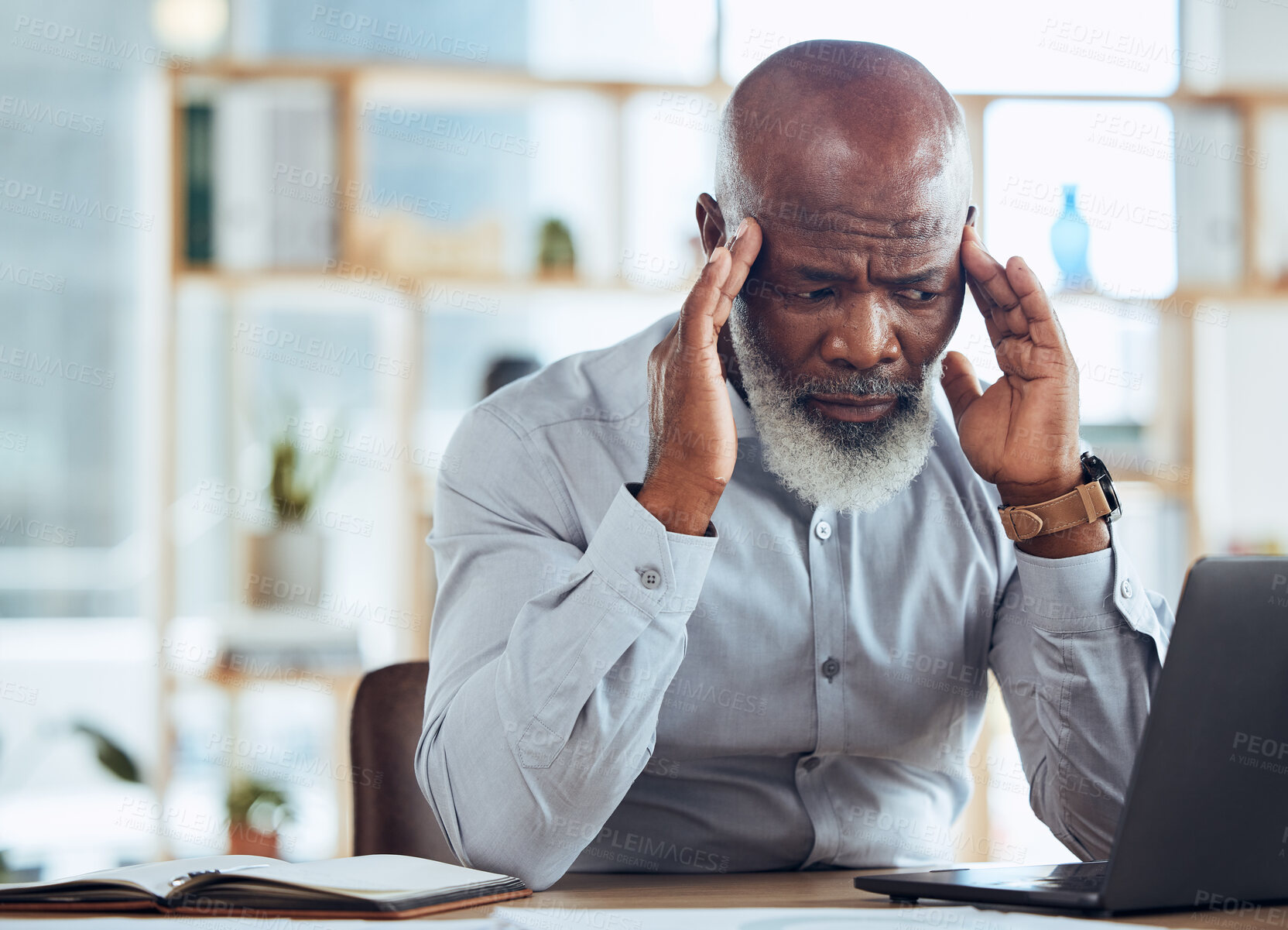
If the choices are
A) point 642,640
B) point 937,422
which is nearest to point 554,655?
point 642,640

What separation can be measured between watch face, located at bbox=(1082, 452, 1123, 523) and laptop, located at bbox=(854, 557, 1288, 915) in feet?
1.04

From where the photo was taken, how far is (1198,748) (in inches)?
31.1

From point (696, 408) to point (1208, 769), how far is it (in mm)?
517

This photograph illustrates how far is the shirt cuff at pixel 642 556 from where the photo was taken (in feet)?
3.40

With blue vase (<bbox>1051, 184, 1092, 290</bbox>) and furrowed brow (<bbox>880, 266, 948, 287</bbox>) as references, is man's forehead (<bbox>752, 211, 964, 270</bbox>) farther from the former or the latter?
blue vase (<bbox>1051, 184, 1092, 290</bbox>)

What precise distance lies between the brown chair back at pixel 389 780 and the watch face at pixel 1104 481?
2.50 ft

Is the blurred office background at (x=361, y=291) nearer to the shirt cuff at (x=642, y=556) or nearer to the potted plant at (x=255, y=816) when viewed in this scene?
the potted plant at (x=255, y=816)

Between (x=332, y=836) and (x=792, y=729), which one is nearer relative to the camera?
(x=792, y=729)

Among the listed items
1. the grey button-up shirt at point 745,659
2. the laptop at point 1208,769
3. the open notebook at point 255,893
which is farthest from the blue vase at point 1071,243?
the open notebook at point 255,893

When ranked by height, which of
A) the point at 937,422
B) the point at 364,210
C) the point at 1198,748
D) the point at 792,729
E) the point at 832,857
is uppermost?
the point at 364,210

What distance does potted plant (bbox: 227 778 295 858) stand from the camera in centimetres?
284

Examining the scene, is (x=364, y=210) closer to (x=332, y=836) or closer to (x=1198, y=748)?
(x=332, y=836)

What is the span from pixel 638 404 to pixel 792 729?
0.40m

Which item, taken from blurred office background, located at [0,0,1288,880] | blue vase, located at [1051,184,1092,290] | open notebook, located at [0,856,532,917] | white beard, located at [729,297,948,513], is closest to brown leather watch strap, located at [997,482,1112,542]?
white beard, located at [729,297,948,513]
